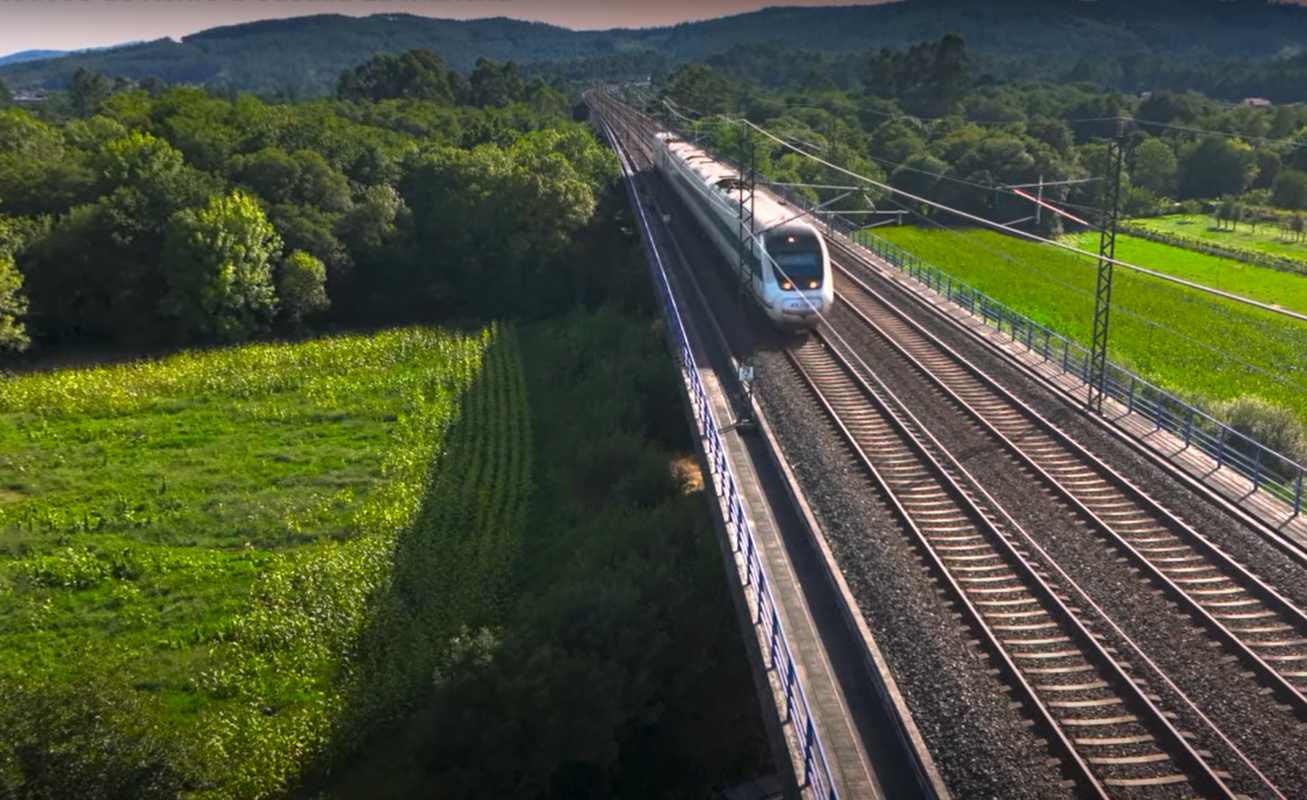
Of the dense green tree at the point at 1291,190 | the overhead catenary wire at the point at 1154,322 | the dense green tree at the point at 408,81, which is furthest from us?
the dense green tree at the point at 408,81

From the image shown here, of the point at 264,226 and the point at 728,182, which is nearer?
the point at 728,182

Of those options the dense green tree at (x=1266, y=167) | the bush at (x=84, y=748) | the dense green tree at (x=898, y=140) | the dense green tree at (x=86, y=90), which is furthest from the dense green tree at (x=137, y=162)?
the dense green tree at (x=86, y=90)

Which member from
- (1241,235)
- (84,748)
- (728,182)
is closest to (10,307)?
(728,182)

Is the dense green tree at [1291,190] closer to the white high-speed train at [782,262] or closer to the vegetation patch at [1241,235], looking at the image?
the vegetation patch at [1241,235]

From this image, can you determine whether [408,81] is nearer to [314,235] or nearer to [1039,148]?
[314,235]

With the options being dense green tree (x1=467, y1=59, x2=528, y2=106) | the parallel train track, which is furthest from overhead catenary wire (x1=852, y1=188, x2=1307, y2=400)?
dense green tree (x1=467, y1=59, x2=528, y2=106)

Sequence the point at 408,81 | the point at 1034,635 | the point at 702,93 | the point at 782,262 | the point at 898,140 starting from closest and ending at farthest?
the point at 1034,635 → the point at 782,262 → the point at 898,140 → the point at 408,81 → the point at 702,93

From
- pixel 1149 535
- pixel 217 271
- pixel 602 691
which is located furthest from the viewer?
pixel 217 271

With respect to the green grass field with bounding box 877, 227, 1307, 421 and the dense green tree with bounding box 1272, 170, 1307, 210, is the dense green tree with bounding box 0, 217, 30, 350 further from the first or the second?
the dense green tree with bounding box 1272, 170, 1307, 210

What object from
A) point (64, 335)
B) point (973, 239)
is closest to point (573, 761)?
point (64, 335)
